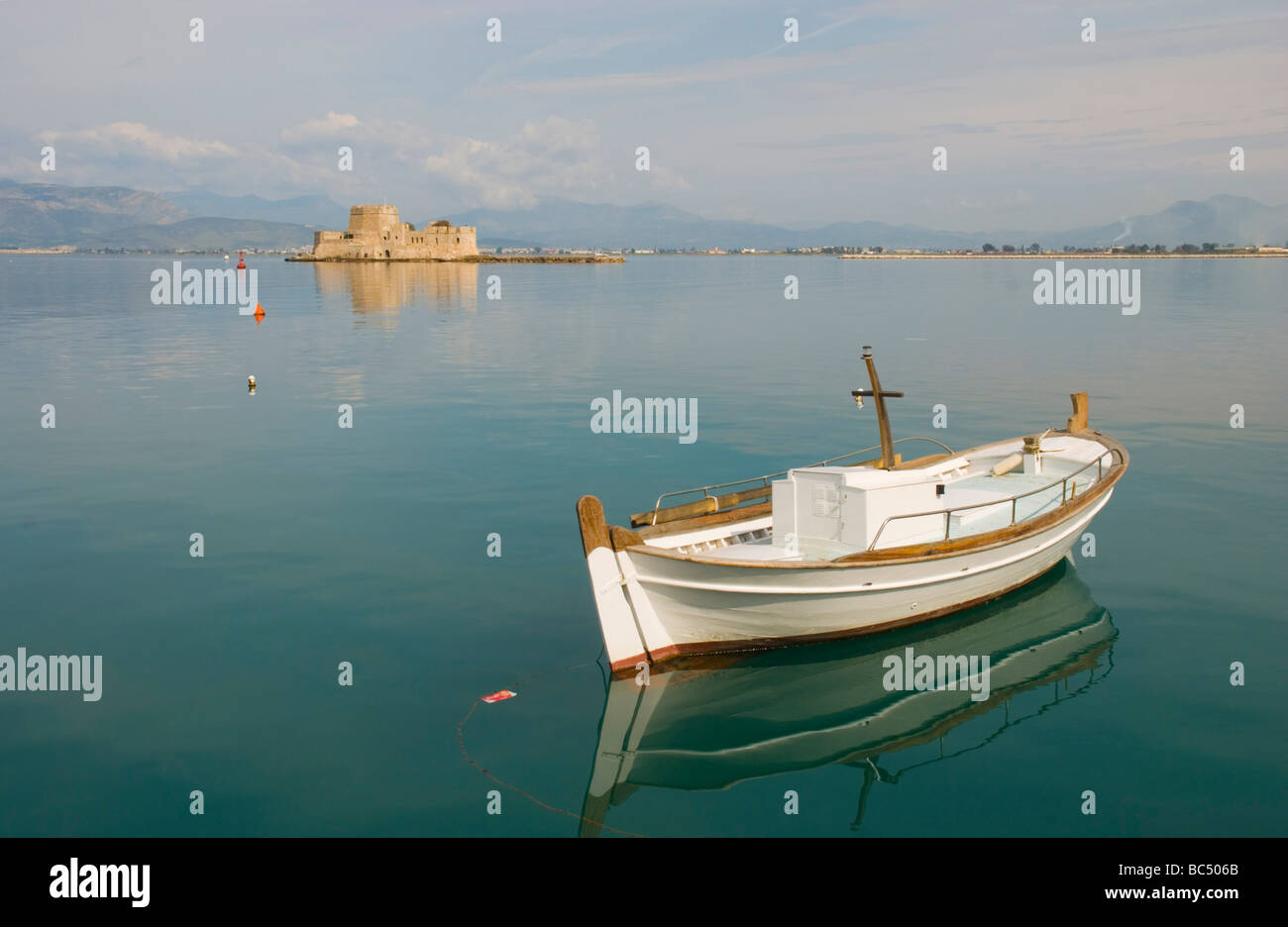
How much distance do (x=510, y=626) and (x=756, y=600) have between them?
14.1 feet

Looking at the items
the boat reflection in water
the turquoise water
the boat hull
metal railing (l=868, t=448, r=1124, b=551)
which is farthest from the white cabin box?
the turquoise water

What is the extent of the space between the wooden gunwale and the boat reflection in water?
1.67m

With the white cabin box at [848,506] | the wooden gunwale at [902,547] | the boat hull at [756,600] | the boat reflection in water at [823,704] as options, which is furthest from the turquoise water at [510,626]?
the white cabin box at [848,506]

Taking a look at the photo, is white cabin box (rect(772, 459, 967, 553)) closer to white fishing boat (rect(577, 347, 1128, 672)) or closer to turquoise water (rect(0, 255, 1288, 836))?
white fishing boat (rect(577, 347, 1128, 672))

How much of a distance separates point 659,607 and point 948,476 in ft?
31.3

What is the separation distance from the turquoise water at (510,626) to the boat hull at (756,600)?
55cm

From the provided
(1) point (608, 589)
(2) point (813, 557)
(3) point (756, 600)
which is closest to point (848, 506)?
(2) point (813, 557)

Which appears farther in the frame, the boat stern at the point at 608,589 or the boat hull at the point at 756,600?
the boat hull at the point at 756,600

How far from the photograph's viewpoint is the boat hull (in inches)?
642

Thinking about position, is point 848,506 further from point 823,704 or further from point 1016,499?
point 823,704

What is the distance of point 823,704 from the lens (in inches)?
622

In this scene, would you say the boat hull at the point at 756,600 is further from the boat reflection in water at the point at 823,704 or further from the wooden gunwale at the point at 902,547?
the boat reflection in water at the point at 823,704

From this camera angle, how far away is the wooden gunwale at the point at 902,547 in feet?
53.2
